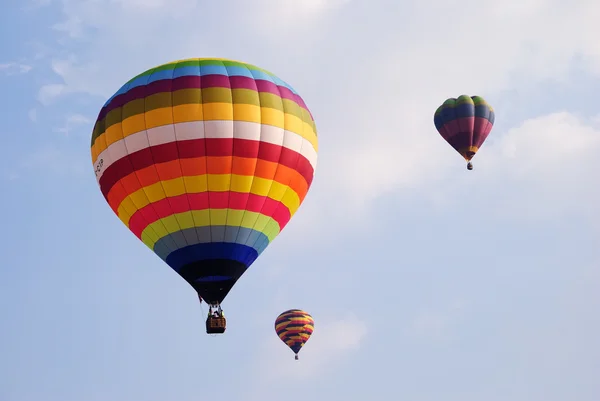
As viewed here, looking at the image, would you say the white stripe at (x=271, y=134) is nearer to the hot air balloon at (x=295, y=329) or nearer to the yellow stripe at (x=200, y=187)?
the yellow stripe at (x=200, y=187)

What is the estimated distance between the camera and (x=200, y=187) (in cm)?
2470

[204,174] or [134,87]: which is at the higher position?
[134,87]

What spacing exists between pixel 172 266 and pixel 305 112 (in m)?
5.60

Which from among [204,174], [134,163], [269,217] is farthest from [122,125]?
[269,217]

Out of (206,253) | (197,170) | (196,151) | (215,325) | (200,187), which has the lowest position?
(215,325)

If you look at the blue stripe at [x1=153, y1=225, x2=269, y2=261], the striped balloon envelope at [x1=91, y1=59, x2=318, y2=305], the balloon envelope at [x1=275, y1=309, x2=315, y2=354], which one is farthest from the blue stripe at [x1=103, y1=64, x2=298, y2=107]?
the balloon envelope at [x1=275, y1=309, x2=315, y2=354]

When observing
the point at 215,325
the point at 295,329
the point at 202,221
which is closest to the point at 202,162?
the point at 202,221

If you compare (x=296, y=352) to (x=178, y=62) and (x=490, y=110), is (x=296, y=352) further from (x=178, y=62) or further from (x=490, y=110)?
(x=178, y=62)

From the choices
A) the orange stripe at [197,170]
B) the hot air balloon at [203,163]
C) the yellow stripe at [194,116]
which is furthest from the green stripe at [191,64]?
the orange stripe at [197,170]

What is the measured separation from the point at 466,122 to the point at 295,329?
12476 mm

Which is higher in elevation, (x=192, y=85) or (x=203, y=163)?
(x=192, y=85)

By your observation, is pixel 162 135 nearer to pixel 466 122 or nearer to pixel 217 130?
pixel 217 130

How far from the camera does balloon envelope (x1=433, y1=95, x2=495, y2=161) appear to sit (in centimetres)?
4041

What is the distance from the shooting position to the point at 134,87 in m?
25.6
